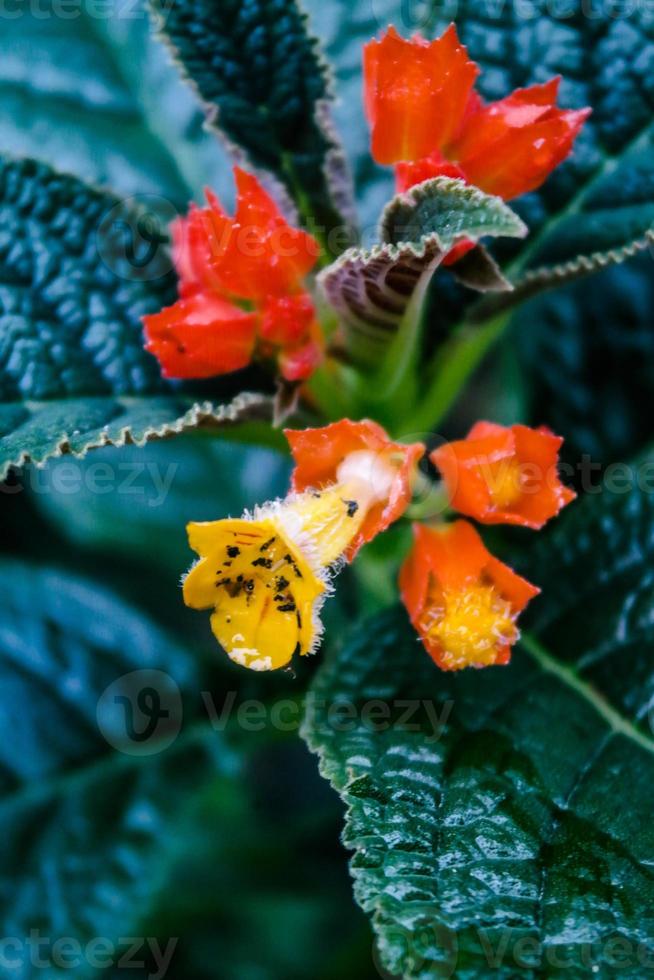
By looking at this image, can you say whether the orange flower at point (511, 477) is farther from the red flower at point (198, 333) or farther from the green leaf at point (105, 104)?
the green leaf at point (105, 104)

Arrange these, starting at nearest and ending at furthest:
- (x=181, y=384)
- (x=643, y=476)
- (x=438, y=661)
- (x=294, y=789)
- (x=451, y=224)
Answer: (x=451, y=224)
(x=438, y=661)
(x=181, y=384)
(x=643, y=476)
(x=294, y=789)

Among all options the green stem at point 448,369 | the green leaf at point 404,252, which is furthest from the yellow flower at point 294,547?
the green stem at point 448,369

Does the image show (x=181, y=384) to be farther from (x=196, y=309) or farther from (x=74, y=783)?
(x=74, y=783)

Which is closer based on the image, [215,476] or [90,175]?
[90,175]

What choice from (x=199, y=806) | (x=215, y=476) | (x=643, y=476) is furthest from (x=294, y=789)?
(x=643, y=476)

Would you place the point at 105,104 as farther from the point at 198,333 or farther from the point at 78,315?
the point at 198,333

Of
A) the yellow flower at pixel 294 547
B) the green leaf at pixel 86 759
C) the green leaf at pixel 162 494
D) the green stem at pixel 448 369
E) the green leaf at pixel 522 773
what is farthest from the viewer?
the green leaf at pixel 162 494
